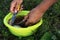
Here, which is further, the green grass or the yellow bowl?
the green grass

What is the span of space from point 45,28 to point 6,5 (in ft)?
1.88

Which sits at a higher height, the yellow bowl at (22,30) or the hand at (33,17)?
the hand at (33,17)

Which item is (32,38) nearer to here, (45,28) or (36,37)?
(36,37)

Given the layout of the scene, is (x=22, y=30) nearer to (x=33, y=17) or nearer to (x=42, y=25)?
(x=33, y=17)

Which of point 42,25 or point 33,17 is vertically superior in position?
point 33,17

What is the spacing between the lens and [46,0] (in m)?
1.75

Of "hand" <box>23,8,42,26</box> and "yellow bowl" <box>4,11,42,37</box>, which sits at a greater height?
"hand" <box>23,8,42,26</box>

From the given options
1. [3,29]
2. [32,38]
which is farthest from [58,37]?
[3,29]

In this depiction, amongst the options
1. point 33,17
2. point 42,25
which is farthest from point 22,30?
point 42,25

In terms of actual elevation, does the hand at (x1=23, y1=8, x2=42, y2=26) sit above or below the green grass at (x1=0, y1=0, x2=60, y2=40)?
above

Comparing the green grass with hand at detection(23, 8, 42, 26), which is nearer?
hand at detection(23, 8, 42, 26)

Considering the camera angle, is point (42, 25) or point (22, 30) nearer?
point (22, 30)

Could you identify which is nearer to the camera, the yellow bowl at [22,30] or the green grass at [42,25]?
the yellow bowl at [22,30]

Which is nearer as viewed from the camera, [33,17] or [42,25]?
[33,17]
